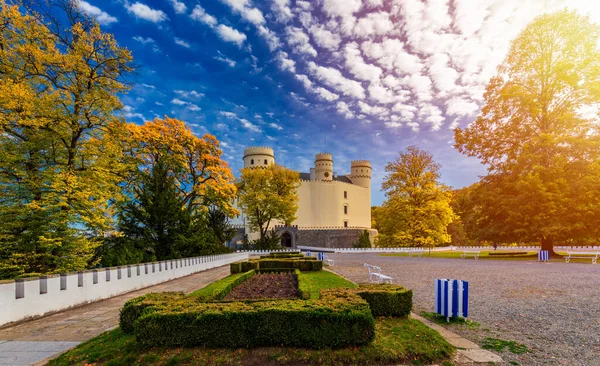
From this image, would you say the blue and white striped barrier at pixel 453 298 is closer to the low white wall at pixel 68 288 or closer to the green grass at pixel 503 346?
the green grass at pixel 503 346

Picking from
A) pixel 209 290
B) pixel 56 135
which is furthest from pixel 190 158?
pixel 209 290

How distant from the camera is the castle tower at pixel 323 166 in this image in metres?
59.6

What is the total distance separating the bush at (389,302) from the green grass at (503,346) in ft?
5.13

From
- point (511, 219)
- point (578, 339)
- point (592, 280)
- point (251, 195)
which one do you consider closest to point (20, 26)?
point (578, 339)

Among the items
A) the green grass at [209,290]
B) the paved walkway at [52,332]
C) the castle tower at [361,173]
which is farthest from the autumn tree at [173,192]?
the castle tower at [361,173]

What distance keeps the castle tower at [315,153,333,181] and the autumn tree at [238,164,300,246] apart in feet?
56.7

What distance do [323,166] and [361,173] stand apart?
10450 millimetres

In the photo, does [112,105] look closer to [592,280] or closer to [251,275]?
[251,275]

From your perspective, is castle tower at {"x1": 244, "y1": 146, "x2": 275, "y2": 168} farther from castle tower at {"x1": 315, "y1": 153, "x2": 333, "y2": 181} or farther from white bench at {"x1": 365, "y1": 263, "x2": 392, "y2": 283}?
white bench at {"x1": 365, "y1": 263, "x2": 392, "y2": 283}

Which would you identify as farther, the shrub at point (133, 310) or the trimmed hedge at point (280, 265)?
the trimmed hedge at point (280, 265)

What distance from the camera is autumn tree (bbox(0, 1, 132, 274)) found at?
10.7 metres


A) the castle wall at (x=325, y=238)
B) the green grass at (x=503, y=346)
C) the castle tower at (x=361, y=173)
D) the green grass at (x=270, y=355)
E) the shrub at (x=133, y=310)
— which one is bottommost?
the castle wall at (x=325, y=238)

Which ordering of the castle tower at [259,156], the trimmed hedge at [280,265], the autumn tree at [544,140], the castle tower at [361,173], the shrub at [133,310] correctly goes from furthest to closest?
the castle tower at [361,173]
the castle tower at [259,156]
the autumn tree at [544,140]
the trimmed hedge at [280,265]
the shrub at [133,310]

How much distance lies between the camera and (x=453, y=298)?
6.45 meters
